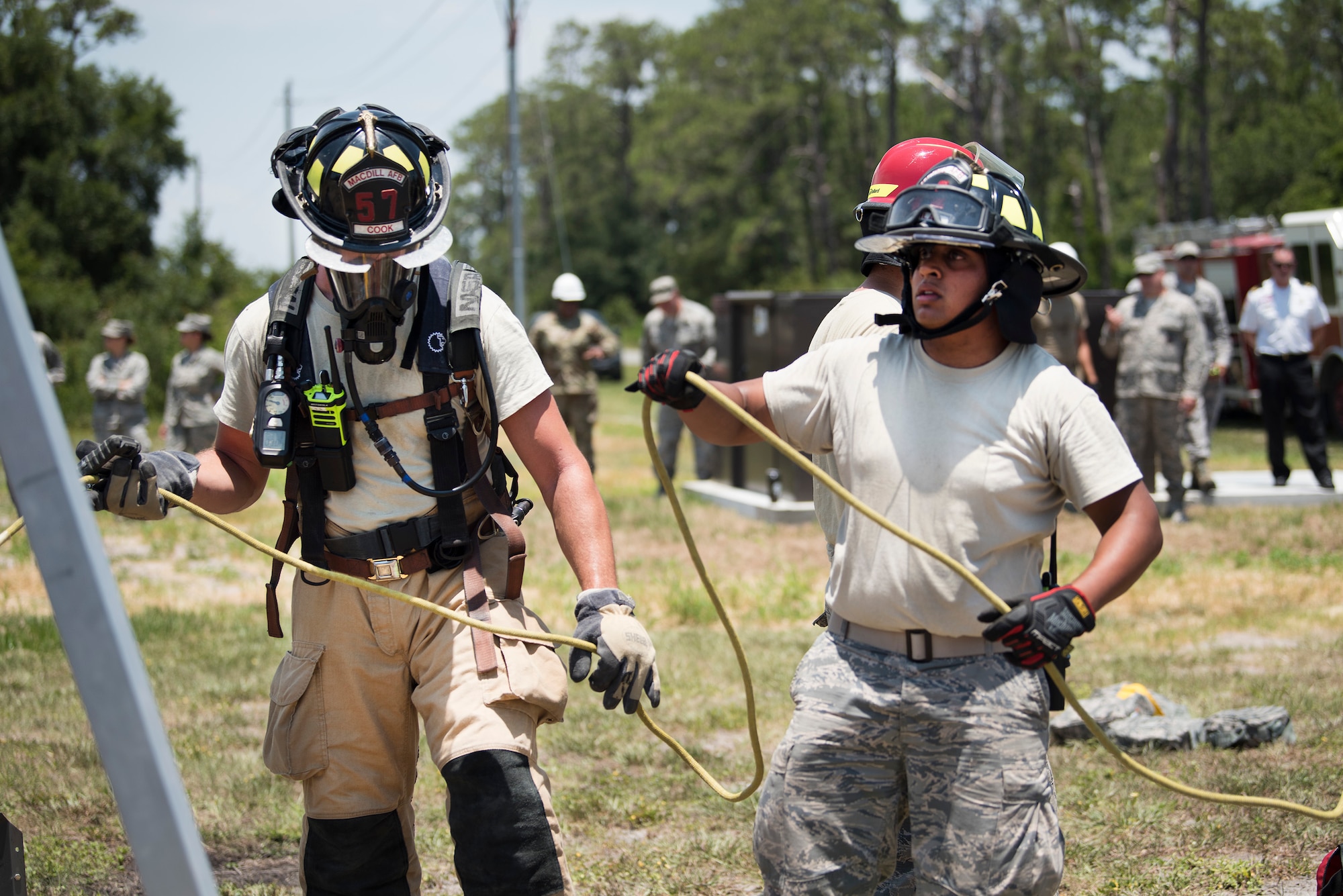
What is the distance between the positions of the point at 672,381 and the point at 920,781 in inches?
39.0

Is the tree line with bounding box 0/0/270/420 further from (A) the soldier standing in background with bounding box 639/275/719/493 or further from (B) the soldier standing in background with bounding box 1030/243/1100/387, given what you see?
(B) the soldier standing in background with bounding box 1030/243/1100/387

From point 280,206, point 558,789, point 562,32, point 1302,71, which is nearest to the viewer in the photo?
point 280,206

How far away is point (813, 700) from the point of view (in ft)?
8.96

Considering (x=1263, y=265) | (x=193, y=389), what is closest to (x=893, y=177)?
(x=193, y=389)

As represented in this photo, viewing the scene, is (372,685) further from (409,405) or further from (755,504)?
(755,504)

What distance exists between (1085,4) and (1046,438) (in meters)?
43.9

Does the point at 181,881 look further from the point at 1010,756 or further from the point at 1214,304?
the point at 1214,304

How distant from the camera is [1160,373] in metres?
10.3

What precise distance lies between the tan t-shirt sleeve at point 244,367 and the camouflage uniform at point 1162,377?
8.46 metres

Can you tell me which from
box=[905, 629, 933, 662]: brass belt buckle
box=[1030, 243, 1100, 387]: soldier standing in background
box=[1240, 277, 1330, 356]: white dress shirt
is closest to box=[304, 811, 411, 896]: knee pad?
box=[905, 629, 933, 662]: brass belt buckle

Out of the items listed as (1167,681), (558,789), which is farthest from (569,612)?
(1167,681)

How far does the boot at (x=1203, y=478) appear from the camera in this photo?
11273mm

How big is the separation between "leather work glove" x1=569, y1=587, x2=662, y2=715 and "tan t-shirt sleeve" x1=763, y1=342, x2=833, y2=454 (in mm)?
551

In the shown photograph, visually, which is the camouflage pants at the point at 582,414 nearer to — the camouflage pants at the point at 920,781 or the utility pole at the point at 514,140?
the camouflage pants at the point at 920,781
